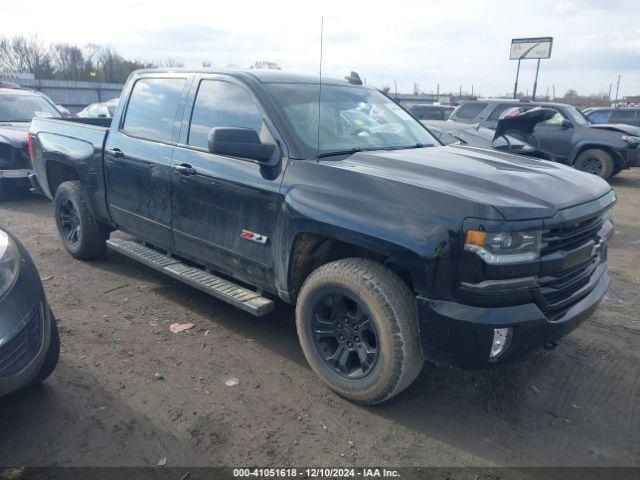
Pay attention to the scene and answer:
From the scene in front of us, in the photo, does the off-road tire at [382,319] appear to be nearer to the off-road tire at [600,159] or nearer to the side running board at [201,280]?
the side running board at [201,280]

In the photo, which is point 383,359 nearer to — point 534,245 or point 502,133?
point 534,245

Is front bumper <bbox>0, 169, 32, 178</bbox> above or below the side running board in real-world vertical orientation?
above

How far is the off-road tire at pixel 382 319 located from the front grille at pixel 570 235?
30.4 inches

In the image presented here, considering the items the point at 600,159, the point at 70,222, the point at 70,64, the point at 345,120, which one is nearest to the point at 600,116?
the point at 600,159

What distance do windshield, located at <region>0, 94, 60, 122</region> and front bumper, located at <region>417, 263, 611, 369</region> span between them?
30.3 ft

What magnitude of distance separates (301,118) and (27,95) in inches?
331

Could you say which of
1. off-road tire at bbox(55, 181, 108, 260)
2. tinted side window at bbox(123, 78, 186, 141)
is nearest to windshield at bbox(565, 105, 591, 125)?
tinted side window at bbox(123, 78, 186, 141)

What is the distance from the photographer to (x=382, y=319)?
2760 millimetres

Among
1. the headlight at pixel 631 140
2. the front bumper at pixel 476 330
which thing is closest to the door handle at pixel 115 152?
the front bumper at pixel 476 330

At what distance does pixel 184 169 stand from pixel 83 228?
200 centimetres

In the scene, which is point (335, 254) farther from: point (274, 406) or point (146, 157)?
point (146, 157)

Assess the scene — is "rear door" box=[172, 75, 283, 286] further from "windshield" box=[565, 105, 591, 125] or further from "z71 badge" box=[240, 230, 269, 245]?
"windshield" box=[565, 105, 591, 125]

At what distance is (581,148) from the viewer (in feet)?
37.3

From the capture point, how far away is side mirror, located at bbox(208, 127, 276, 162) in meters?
3.12
